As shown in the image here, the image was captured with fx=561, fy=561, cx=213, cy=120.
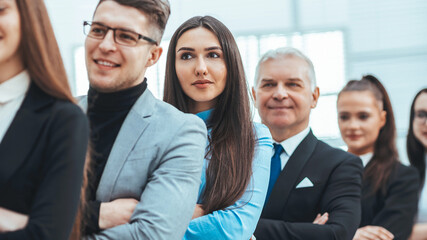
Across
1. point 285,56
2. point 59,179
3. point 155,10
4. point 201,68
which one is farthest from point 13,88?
point 285,56

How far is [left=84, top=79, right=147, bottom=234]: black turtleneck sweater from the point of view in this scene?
5.63 ft

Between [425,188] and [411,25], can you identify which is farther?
[411,25]

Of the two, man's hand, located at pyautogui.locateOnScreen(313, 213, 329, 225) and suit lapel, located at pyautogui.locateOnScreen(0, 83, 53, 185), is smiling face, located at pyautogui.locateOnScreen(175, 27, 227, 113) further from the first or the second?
suit lapel, located at pyautogui.locateOnScreen(0, 83, 53, 185)

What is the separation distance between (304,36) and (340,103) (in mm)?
2084

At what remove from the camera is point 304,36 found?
547 centimetres

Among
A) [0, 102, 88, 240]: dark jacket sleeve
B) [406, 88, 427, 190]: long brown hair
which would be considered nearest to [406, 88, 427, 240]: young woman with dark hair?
[406, 88, 427, 190]: long brown hair

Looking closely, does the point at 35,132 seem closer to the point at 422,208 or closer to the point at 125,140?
the point at 125,140

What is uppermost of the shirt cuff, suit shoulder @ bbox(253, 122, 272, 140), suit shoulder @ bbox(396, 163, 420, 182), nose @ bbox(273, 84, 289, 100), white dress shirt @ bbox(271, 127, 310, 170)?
nose @ bbox(273, 84, 289, 100)

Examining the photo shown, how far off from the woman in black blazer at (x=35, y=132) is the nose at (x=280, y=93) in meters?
1.60

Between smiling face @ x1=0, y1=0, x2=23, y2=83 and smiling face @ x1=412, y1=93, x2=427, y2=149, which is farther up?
smiling face @ x1=0, y1=0, x2=23, y2=83

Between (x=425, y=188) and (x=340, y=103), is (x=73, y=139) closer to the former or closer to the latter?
(x=340, y=103)

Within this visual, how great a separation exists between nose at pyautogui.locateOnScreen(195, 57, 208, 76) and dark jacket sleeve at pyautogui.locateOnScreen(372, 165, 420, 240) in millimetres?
1519

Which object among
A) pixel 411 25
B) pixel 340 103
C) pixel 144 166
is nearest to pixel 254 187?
pixel 144 166

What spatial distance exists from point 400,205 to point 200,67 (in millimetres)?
1663
